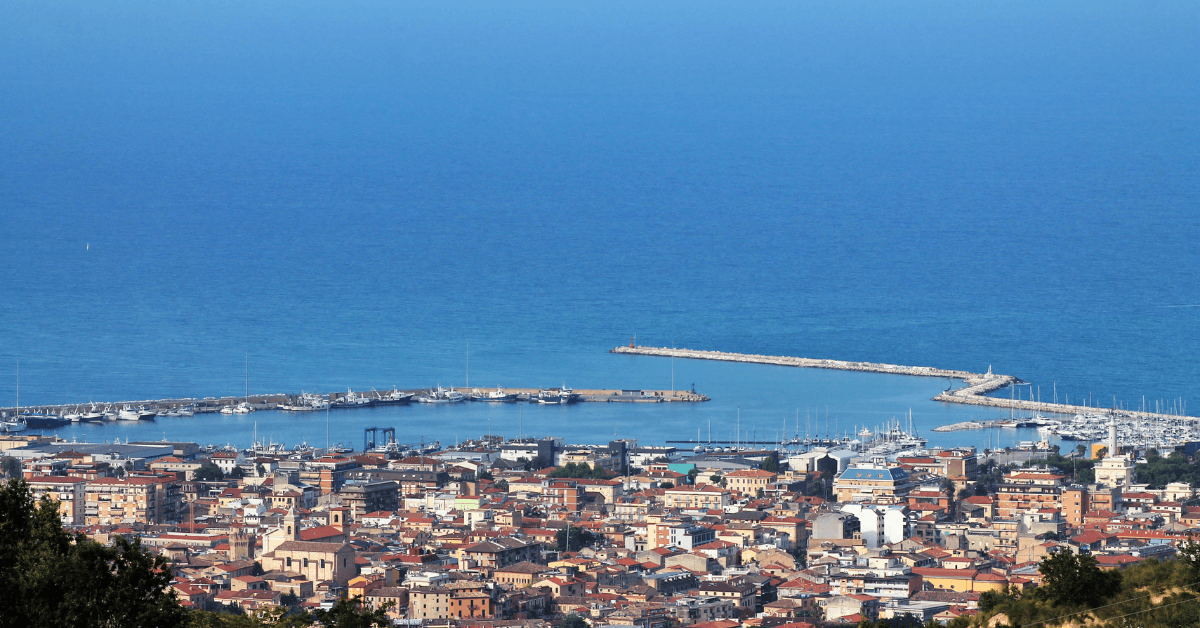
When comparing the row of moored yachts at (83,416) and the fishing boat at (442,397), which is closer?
the row of moored yachts at (83,416)

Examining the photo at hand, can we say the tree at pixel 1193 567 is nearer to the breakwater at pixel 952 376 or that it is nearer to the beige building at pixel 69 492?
the beige building at pixel 69 492

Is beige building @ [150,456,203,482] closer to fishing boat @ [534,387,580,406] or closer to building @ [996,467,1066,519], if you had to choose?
building @ [996,467,1066,519]

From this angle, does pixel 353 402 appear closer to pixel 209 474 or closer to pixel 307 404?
pixel 307 404

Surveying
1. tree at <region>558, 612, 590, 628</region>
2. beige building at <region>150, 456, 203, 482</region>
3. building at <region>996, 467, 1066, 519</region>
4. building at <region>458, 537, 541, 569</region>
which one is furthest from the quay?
tree at <region>558, 612, 590, 628</region>

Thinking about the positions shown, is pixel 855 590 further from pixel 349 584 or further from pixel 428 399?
pixel 428 399

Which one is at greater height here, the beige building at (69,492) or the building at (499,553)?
the beige building at (69,492)

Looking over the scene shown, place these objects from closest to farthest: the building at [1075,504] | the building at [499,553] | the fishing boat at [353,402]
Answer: the building at [499,553] → the building at [1075,504] → the fishing boat at [353,402]

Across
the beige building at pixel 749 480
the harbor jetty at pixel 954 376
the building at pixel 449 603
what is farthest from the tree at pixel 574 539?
the harbor jetty at pixel 954 376
